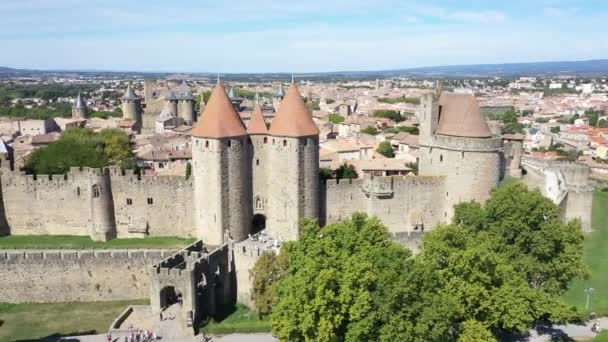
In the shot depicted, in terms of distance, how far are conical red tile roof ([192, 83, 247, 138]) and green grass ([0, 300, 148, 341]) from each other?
35.8 ft

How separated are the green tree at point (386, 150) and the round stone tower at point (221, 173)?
41.4 meters

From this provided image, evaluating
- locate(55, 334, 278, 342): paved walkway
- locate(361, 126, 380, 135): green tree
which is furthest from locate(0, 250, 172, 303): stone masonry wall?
locate(361, 126, 380, 135): green tree

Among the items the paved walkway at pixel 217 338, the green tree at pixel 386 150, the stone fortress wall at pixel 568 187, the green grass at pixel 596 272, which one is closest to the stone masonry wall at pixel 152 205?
the paved walkway at pixel 217 338

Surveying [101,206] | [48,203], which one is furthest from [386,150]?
[48,203]

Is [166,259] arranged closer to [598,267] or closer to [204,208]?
[204,208]

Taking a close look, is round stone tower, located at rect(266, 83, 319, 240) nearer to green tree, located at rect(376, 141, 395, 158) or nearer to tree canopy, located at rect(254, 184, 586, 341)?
tree canopy, located at rect(254, 184, 586, 341)

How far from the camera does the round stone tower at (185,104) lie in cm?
9619

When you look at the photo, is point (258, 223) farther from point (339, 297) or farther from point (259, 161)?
point (339, 297)

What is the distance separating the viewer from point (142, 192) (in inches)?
1553

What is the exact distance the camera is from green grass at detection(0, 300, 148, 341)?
29191mm

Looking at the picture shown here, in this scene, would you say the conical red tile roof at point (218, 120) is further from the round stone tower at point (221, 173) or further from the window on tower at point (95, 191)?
the window on tower at point (95, 191)

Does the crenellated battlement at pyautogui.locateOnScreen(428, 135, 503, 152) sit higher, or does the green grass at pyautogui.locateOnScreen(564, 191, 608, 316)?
the crenellated battlement at pyautogui.locateOnScreen(428, 135, 503, 152)

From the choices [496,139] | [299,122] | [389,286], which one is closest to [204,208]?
[299,122]

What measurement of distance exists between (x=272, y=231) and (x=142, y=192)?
9961 mm
